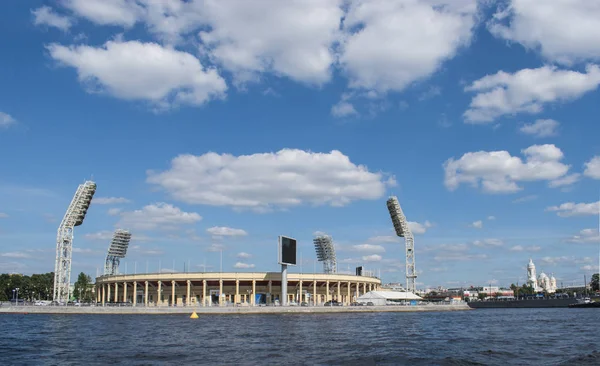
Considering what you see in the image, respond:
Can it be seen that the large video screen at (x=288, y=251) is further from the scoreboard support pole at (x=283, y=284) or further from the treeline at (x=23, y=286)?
the treeline at (x=23, y=286)

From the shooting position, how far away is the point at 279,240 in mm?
124750

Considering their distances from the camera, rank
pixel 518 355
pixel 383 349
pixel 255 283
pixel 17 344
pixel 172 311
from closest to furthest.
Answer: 1. pixel 518 355
2. pixel 383 349
3. pixel 17 344
4. pixel 172 311
5. pixel 255 283

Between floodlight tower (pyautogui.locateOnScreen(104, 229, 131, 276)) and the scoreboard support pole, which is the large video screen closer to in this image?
the scoreboard support pole

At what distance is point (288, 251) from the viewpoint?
12675 cm

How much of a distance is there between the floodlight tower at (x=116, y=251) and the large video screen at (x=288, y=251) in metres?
68.7

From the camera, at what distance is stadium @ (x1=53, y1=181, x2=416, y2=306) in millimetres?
134375

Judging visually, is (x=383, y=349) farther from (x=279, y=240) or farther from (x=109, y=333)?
(x=279, y=240)

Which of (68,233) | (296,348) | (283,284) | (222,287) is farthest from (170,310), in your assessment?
(296,348)

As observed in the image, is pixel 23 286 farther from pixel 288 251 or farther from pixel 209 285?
pixel 288 251

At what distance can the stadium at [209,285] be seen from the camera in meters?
134

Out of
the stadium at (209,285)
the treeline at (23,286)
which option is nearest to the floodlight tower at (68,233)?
the stadium at (209,285)

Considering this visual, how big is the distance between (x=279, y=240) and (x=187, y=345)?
254 ft

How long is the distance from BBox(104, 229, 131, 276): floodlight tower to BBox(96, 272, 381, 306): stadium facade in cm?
1513

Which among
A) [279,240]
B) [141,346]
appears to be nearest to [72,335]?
[141,346]
